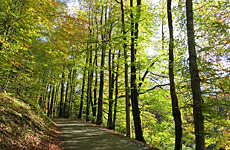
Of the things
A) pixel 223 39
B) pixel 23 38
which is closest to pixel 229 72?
pixel 223 39

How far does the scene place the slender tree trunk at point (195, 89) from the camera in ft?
18.3

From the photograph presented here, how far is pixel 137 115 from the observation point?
9.46 meters

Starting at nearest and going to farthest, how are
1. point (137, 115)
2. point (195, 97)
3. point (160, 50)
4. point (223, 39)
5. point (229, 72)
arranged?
point (229, 72), point (223, 39), point (195, 97), point (137, 115), point (160, 50)

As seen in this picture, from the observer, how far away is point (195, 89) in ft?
19.3

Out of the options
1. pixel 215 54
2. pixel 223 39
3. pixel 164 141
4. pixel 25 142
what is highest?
pixel 223 39

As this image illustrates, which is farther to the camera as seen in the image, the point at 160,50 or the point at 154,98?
the point at 154,98

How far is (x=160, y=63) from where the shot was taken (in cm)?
1223

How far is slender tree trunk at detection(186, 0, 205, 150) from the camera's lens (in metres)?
5.57

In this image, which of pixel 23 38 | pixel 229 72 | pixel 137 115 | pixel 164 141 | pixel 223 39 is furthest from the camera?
pixel 164 141

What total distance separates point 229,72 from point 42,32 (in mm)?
8051

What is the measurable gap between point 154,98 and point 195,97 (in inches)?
290

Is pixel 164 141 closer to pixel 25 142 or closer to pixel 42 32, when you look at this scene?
pixel 25 142

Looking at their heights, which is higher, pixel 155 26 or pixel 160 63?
pixel 155 26

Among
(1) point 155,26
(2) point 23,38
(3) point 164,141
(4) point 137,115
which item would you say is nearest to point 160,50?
(1) point 155,26
